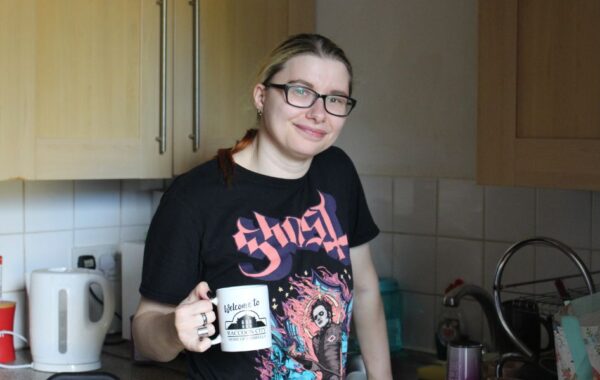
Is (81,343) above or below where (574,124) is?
below

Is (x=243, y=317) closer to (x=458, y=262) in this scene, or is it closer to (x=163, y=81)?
(x=163, y=81)

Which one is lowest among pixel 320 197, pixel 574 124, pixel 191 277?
pixel 191 277

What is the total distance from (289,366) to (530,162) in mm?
623

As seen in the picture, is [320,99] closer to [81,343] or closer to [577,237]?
[577,237]

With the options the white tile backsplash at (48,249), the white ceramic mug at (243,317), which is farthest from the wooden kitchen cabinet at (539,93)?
the white tile backsplash at (48,249)

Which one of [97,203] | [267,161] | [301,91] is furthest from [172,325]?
[97,203]

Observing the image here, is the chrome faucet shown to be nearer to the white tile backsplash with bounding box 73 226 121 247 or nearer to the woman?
the woman

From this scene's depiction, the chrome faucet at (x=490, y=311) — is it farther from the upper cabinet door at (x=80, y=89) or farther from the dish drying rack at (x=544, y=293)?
the upper cabinet door at (x=80, y=89)

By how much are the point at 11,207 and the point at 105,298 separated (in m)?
0.35

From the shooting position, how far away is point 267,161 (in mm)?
1823

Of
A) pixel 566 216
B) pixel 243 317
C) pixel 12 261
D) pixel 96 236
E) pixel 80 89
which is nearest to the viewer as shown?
pixel 243 317

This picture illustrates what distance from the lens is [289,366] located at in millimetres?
1771

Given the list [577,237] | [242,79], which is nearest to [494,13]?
[577,237]

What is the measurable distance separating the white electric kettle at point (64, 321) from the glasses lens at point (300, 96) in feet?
2.89
